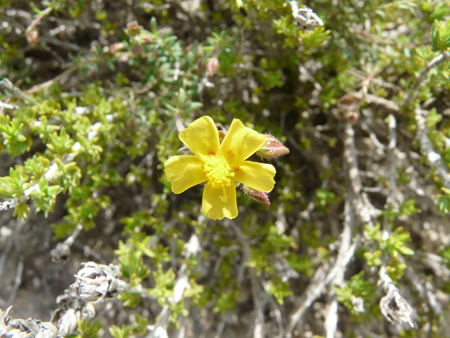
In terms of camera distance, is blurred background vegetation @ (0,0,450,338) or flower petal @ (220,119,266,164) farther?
blurred background vegetation @ (0,0,450,338)

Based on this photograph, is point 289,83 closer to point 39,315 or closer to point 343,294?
point 343,294

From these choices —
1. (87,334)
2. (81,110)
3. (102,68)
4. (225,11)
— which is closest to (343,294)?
(87,334)

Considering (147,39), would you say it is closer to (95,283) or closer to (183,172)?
(183,172)

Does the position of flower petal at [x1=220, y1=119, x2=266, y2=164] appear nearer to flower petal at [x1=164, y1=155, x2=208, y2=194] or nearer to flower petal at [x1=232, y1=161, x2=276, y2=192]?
flower petal at [x1=232, y1=161, x2=276, y2=192]

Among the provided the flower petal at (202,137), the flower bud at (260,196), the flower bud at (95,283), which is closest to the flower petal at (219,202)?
the flower bud at (260,196)

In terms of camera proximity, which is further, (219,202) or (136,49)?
(136,49)

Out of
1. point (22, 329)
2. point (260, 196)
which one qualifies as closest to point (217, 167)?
point (260, 196)

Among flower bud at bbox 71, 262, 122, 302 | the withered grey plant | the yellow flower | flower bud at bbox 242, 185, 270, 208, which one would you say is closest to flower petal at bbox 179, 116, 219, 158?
the yellow flower
